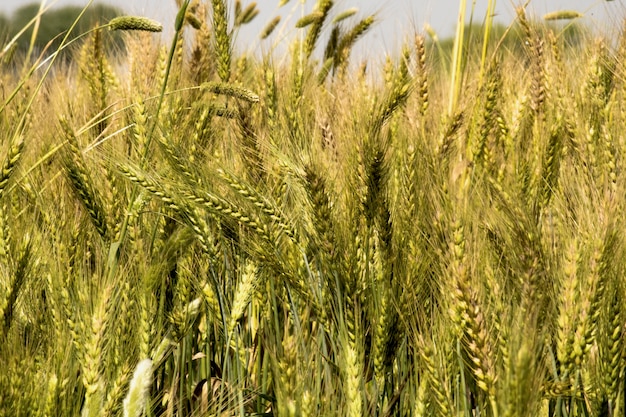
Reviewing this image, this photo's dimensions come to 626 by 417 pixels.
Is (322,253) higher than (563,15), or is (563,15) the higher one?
(563,15)

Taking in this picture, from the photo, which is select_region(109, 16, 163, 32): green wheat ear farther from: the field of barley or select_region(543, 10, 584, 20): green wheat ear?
select_region(543, 10, 584, 20): green wheat ear

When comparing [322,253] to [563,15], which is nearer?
[322,253]

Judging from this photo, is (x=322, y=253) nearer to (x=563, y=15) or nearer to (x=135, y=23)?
(x=135, y=23)

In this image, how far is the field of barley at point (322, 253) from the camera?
52.3 inches

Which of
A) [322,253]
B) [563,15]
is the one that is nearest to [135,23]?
[322,253]

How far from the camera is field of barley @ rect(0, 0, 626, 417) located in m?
1.33

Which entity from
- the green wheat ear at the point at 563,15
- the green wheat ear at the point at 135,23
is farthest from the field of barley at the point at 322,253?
the green wheat ear at the point at 563,15

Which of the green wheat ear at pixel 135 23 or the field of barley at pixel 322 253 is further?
the green wheat ear at pixel 135 23

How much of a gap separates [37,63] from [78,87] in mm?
1155

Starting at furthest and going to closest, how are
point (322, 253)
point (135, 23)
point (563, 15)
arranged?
point (563, 15) < point (135, 23) < point (322, 253)

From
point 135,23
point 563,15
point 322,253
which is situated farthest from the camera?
point 563,15

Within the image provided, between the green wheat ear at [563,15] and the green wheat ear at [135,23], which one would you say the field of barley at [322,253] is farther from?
the green wheat ear at [563,15]

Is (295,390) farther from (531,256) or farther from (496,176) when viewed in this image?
(496,176)

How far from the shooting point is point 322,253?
1514 millimetres
